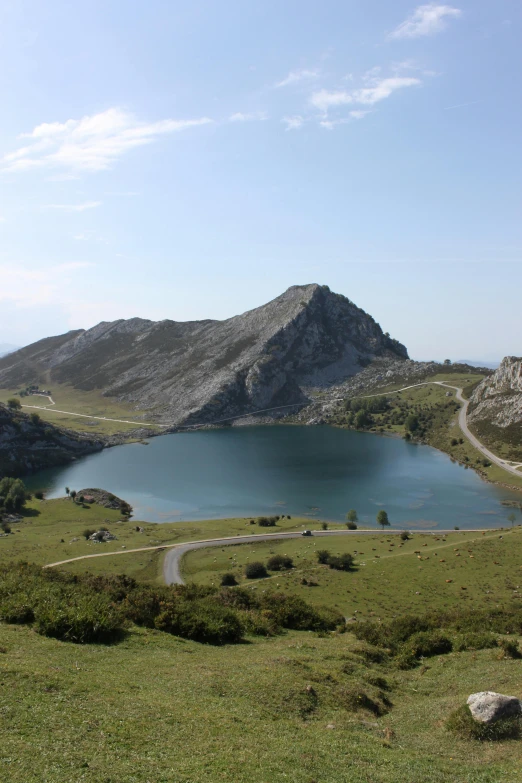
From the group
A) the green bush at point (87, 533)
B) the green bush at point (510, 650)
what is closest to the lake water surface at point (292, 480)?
the green bush at point (87, 533)

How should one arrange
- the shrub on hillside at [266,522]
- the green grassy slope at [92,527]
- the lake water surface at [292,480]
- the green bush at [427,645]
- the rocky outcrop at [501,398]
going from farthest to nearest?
the rocky outcrop at [501,398] → the lake water surface at [292,480] → the shrub on hillside at [266,522] → the green grassy slope at [92,527] → the green bush at [427,645]

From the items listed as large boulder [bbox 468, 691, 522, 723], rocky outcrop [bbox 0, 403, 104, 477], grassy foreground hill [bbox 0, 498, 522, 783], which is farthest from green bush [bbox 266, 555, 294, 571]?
rocky outcrop [bbox 0, 403, 104, 477]

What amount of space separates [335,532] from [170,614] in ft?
171

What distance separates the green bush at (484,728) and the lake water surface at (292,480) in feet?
239

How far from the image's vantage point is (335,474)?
12669 centimetres

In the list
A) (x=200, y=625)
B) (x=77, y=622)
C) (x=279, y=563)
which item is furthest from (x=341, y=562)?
(x=77, y=622)

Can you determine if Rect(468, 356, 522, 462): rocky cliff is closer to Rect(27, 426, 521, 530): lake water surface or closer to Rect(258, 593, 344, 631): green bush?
Rect(27, 426, 521, 530): lake water surface

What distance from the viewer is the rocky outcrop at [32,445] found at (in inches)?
5477

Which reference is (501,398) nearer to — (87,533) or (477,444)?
(477,444)

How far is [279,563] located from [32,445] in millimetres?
117676

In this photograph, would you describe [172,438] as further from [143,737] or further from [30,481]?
[143,737]

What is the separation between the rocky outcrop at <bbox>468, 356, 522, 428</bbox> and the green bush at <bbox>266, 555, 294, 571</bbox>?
374 ft

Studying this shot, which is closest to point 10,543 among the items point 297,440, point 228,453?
point 228,453

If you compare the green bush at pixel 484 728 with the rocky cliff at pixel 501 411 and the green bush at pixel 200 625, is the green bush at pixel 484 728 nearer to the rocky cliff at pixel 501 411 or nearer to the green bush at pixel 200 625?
the green bush at pixel 200 625
